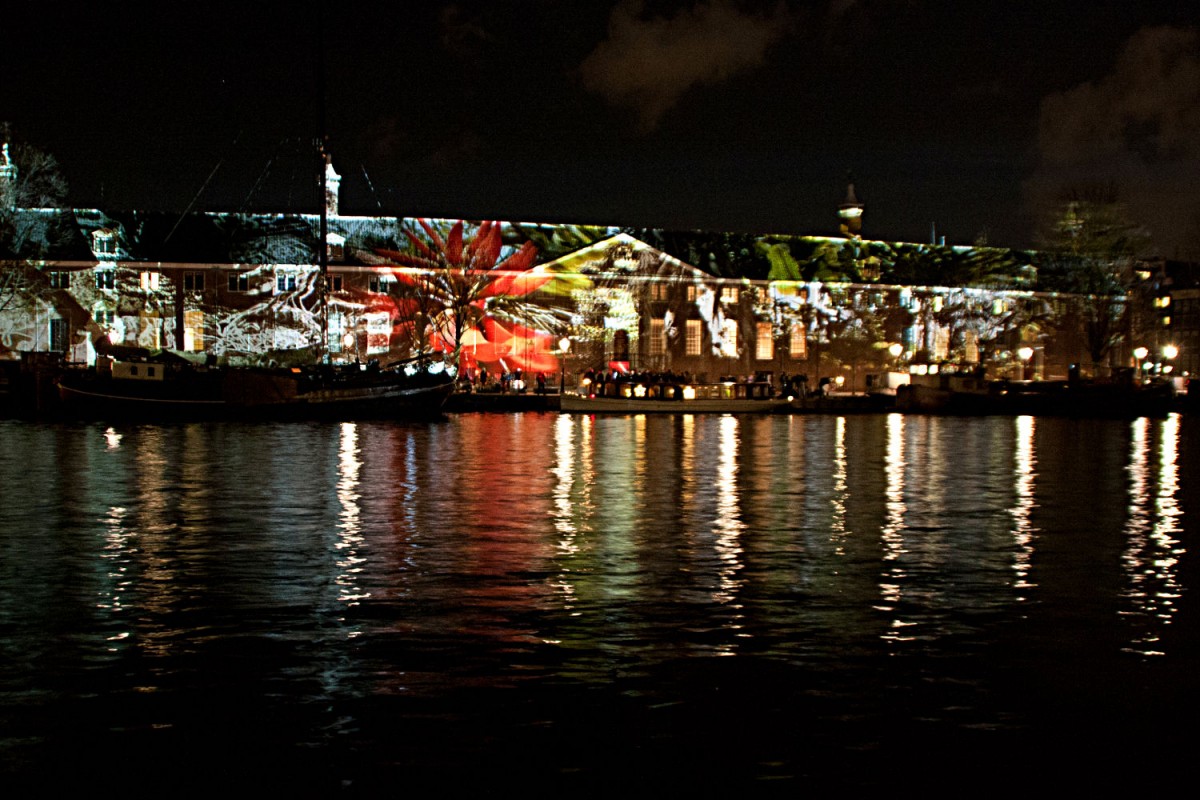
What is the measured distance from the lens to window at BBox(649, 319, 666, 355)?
80938 millimetres

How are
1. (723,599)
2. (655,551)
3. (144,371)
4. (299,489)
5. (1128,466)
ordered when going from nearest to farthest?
(723,599) < (655,551) < (299,489) < (1128,466) < (144,371)

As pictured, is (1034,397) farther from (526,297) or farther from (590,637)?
(590,637)

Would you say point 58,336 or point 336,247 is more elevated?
point 336,247

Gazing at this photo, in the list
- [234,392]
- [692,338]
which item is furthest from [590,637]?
[692,338]

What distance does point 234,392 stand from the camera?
5738cm

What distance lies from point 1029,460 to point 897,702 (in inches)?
1073

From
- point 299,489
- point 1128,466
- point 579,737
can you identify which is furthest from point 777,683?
point 1128,466

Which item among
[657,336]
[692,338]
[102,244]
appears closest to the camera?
[102,244]

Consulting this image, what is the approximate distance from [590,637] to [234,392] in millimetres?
47215

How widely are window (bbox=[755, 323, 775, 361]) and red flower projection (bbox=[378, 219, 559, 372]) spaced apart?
13.3m

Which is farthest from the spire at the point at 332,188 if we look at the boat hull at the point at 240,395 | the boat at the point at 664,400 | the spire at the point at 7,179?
the boat hull at the point at 240,395

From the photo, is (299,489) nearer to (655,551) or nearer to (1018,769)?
(655,551)

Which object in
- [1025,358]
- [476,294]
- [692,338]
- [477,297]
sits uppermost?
[476,294]

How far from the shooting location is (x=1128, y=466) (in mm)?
34656
